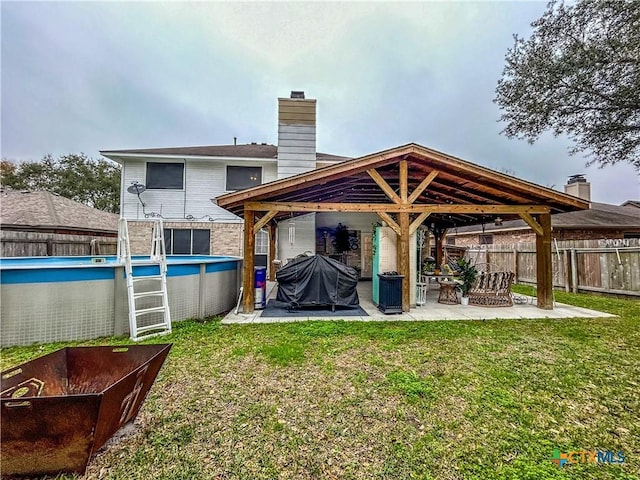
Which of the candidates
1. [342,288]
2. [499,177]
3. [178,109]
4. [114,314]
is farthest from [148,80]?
[499,177]

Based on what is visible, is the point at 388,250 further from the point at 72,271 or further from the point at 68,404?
the point at 68,404

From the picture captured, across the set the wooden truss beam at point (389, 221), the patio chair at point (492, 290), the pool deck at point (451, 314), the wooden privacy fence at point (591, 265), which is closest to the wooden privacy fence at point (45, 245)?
the pool deck at point (451, 314)

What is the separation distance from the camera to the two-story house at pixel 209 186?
34.6 feet

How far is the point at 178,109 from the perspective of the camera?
55.7 feet

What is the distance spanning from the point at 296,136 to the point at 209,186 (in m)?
3.93

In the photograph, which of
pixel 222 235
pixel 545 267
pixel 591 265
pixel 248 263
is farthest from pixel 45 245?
pixel 591 265

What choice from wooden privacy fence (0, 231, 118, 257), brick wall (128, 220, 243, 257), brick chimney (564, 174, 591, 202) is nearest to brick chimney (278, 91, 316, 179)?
brick wall (128, 220, 243, 257)

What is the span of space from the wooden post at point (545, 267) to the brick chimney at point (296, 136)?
7648 millimetres

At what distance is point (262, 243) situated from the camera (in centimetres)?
1120

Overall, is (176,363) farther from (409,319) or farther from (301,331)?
(409,319)

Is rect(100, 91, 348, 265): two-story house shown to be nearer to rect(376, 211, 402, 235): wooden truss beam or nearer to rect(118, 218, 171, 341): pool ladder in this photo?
rect(376, 211, 402, 235): wooden truss beam

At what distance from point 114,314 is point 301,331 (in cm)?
321

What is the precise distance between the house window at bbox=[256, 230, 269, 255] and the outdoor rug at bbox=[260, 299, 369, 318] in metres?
4.48

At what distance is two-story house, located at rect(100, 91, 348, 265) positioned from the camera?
10531mm
